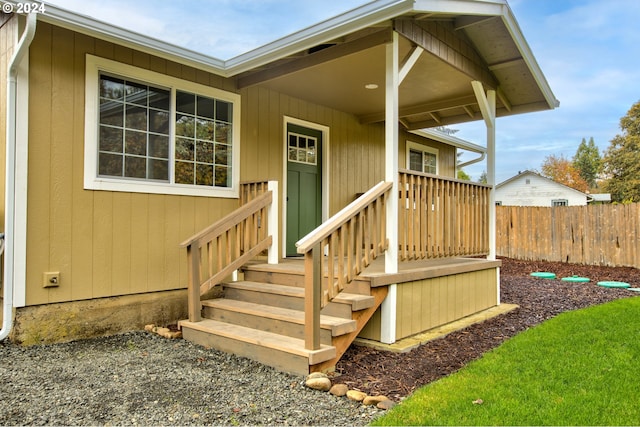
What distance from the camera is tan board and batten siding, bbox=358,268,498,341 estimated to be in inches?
164

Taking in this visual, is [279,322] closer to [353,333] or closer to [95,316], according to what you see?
[353,333]

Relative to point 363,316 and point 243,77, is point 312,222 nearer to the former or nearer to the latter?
point 243,77

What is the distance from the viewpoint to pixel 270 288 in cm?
442

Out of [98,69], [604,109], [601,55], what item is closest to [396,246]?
[98,69]

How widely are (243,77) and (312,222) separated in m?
2.36

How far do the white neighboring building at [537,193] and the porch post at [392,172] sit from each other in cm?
2564

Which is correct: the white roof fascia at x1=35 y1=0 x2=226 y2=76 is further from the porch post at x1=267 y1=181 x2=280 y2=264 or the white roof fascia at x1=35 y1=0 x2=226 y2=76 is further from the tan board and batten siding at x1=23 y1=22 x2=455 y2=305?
the porch post at x1=267 y1=181 x2=280 y2=264

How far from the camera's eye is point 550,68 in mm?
40750

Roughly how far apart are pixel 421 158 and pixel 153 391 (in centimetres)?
761

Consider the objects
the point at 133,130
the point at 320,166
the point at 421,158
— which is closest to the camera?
the point at 133,130

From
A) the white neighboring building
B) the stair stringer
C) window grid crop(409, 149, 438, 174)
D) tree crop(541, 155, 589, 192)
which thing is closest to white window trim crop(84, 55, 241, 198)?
the stair stringer

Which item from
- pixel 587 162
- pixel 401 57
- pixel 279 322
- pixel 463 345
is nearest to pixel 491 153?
pixel 401 57

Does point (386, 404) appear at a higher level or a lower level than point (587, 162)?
lower

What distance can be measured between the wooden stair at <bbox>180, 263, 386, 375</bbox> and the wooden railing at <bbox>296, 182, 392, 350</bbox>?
164 mm
